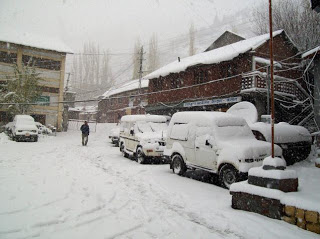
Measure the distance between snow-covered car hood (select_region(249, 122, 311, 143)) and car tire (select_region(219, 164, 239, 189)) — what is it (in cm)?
411

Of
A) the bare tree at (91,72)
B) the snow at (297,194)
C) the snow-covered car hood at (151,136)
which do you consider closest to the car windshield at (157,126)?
the snow-covered car hood at (151,136)

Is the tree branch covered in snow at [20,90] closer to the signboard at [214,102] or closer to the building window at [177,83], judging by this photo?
the building window at [177,83]

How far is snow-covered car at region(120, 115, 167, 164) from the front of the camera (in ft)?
36.6

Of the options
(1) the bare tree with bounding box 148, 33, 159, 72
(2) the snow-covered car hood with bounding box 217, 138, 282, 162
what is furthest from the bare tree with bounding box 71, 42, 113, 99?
(2) the snow-covered car hood with bounding box 217, 138, 282, 162

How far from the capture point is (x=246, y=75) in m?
17.2

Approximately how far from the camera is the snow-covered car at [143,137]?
1116 centimetres

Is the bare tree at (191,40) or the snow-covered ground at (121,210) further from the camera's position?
the bare tree at (191,40)

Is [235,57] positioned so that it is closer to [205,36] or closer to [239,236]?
[239,236]

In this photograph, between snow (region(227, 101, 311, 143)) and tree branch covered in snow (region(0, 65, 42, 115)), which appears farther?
tree branch covered in snow (region(0, 65, 42, 115))

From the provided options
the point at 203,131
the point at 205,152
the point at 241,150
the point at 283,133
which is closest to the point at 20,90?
the point at 203,131

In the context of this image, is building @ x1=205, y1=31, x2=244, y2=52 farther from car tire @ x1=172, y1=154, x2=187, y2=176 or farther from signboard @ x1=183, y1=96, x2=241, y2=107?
car tire @ x1=172, y1=154, x2=187, y2=176

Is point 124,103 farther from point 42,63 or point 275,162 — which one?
point 275,162

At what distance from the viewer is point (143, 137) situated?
37.7 ft

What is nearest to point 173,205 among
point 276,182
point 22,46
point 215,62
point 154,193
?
point 154,193
